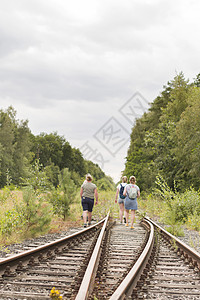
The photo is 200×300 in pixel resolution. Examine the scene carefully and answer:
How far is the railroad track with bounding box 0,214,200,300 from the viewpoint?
3750 mm

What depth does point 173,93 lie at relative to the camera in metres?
33.2

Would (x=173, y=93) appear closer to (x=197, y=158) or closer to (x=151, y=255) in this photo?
(x=197, y=158)

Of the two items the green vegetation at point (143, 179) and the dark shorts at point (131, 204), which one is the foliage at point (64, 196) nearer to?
the green vegetation at point (143, 179)

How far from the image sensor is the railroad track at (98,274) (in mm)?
3750

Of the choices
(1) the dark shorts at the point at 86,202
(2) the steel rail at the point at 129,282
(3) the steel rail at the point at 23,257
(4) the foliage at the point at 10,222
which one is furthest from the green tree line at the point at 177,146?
(2) the steel rail at the point at 129,282

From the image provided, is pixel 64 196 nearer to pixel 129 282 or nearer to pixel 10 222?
pixel 10 222

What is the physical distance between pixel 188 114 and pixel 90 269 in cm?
1991

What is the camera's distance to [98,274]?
15.2 ft

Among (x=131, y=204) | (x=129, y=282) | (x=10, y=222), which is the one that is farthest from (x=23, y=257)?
(x=131, y=204)

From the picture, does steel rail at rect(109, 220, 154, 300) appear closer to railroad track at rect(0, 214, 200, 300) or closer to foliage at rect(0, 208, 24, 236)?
railroad track at rect(0, 214, 200, 300)

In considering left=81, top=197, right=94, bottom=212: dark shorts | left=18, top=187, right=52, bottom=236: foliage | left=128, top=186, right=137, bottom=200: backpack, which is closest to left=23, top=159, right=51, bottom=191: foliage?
left=81, top=197, right=94, bottom=212: dark shorts

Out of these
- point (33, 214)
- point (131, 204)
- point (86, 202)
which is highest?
point (131, 204)

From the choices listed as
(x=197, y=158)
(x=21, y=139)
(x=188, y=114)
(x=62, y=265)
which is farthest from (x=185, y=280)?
(x=21, y=139)

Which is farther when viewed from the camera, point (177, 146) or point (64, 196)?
point (177, 146)
